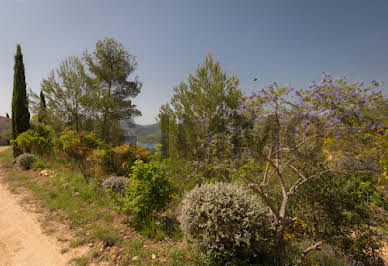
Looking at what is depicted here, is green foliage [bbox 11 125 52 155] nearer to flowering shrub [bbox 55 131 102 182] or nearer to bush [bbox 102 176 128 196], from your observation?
flowering shrub [bbox 55 131 102 182]

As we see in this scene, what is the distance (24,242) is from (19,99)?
12094mm

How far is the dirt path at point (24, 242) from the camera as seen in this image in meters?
2.86

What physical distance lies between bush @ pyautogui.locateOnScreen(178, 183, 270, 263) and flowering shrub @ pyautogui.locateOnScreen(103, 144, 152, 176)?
175 inches

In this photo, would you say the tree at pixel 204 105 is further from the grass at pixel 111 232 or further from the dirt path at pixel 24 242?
the dirt path at pixel 24 242

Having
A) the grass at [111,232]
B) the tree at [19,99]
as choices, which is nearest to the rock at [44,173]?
the grass at [111,232]

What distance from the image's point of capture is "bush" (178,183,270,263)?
95.7 inches

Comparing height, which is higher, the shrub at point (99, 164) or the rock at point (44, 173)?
the shrub at point (99, 164)

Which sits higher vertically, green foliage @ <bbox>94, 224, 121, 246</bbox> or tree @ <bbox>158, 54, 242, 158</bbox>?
tree @ <bbox>158, 54, 242, 158</bbox>

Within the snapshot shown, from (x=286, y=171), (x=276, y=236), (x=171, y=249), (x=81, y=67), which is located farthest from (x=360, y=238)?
(x=81, y=67)

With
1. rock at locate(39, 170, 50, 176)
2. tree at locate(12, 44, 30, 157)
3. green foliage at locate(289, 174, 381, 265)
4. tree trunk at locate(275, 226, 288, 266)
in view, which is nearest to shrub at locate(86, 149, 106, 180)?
rock at locate(39, 170, 50, 176)

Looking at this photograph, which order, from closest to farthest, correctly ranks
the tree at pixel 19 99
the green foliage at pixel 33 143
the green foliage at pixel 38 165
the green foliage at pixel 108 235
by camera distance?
the green foliage at pixel 108 235, the green foliage at pixel 38 165, the green foliage at pixel 33 143, the tree at pixel 19 99

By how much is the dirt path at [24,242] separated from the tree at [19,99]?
371 inches

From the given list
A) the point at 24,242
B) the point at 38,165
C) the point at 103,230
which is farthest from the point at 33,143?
the point at 103,230

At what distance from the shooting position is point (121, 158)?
22.0 feet
